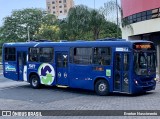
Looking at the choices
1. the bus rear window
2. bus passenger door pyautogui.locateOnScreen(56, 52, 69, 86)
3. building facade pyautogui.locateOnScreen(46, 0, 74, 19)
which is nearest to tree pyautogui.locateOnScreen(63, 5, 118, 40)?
the bus rear window

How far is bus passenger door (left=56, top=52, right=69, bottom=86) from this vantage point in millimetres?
19609

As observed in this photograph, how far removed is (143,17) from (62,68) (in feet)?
68.3

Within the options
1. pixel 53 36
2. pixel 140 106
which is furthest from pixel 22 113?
pixel 53 36

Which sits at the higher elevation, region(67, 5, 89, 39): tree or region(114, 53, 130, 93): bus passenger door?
region(67, 5, 89, 39): tree

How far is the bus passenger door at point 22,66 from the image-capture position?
22.2 m

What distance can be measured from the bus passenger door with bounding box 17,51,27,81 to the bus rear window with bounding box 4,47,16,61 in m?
0.49

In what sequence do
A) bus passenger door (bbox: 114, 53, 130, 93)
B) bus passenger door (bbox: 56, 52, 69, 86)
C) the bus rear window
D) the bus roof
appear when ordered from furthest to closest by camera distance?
the bus rear window → bus passenger door (bbox: 56, 52, 69, 86) → the bus roof → bus passenger door (bbox: 114, 53, 130, 93)

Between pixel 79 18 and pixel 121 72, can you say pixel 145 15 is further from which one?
pixel 121 72

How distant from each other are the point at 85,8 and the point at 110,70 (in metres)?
16.0

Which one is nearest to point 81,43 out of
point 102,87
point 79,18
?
point 102,87

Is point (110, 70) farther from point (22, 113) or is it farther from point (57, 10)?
point (57, 10)

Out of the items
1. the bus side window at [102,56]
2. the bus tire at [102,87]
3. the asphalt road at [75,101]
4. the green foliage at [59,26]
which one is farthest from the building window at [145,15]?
the asphalt road at [75,101]

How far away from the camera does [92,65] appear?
18250 millimetres

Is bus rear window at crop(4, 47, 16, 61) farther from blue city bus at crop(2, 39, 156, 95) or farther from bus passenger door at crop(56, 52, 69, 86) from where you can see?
bus passenger door at crop(56, 52, 69, 86)
